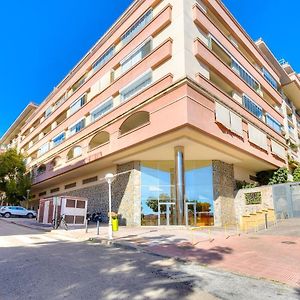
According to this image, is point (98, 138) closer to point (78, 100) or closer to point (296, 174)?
point (78, 100)

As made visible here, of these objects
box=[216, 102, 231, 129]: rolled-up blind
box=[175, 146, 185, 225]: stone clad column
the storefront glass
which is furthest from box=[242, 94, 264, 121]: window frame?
box=[175, 146, 185, 225]: stone clad column

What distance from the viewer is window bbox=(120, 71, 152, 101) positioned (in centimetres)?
2464

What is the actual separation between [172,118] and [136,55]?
9.74 m

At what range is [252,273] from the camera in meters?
8.25

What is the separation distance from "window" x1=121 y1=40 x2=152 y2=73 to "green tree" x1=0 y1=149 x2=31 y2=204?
27.2m

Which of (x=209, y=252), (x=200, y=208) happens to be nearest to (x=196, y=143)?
(x=200, y=208)

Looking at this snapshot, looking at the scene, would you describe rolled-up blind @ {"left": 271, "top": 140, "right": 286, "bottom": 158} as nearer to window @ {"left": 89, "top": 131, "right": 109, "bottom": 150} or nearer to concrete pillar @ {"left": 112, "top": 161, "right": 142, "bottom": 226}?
concrete pillar @ {"left": 112, "top": 161, "right": 142, "bottom": 226}

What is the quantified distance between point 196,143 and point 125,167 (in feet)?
26.1

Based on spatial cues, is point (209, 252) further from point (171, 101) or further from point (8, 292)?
point (171, 101)

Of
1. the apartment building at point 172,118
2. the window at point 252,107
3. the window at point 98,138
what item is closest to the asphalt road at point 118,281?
the apartment building at point 172,118

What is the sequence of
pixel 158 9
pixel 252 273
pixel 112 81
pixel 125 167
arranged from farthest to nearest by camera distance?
pixel 112 81 → pixel 125 167 → pixel 158 9 → pixel 252 273

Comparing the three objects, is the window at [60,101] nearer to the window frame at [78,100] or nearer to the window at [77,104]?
the window frame at [78,100]

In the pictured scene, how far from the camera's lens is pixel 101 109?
3108cm

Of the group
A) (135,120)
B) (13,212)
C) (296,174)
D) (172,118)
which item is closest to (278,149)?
(296,174)
